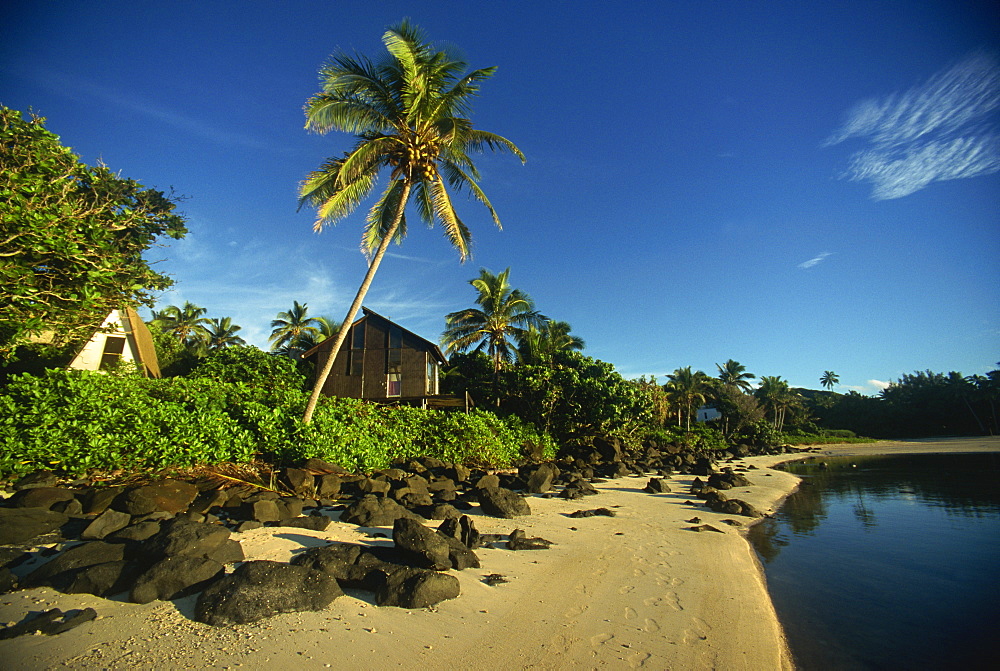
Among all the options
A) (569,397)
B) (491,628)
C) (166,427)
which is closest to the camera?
(491,628)

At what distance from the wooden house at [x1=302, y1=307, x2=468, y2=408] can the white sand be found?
14844 millimetres

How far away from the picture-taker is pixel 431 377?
74.1 ft

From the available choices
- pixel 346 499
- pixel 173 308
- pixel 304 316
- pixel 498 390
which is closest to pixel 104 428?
pixel 346 499

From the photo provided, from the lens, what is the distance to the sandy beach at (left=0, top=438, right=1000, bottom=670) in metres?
3.60

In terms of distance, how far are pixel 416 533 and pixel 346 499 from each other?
495 centimetres

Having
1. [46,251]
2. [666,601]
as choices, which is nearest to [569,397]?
[666,601]

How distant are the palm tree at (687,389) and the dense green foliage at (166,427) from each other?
30841mm

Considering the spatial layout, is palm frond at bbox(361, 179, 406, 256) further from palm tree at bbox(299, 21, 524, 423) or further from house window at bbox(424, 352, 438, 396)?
house window at bbox(424, 352, 438, 396)

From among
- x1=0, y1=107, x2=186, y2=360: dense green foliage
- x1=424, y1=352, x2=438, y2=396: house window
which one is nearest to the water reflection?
x1=0, y1=107, x2=186, y2=360: dense green foliage

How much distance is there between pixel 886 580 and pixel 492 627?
6.28m

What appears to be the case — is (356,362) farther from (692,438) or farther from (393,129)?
(692,438)

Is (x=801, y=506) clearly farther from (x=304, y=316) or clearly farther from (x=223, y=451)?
(x=304, y=316)

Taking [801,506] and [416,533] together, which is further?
[801,506]

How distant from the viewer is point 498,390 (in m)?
22.6
